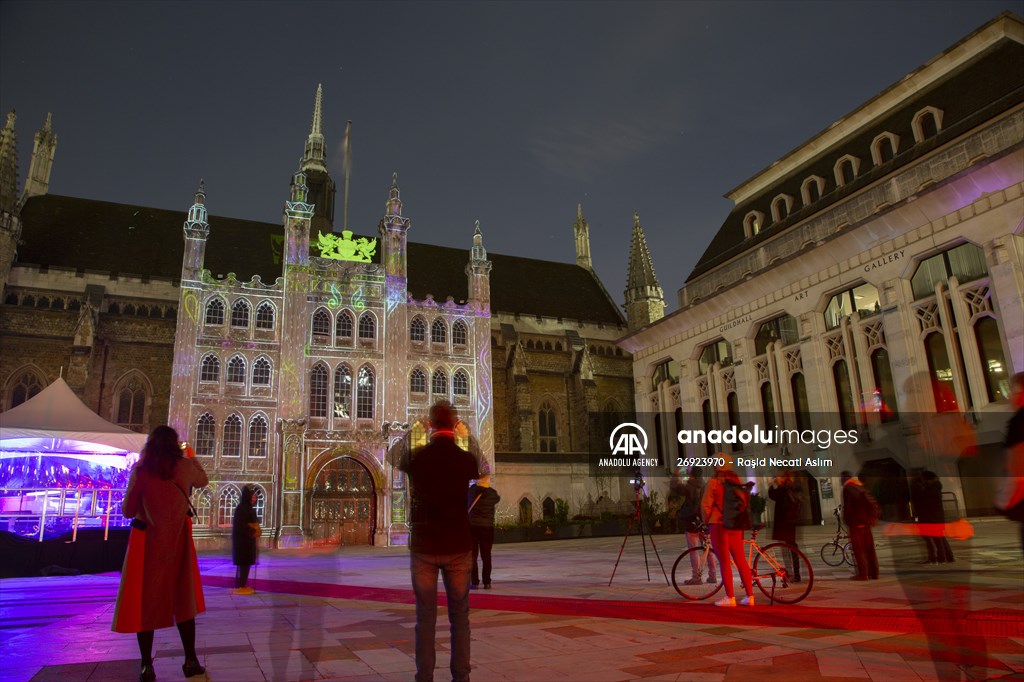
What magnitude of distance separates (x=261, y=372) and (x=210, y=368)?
2.40 m

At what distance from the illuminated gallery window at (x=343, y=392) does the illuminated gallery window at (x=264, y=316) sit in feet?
14.0

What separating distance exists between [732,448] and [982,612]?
90.1ft

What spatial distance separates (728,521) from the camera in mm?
7914

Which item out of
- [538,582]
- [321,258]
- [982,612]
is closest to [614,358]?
[321,258]

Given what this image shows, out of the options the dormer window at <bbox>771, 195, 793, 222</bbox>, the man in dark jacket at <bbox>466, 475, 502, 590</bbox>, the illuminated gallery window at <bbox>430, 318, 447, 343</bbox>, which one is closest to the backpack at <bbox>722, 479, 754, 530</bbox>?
the man in dark jacket at <bbox>466, 475, 502, 590</bbox>

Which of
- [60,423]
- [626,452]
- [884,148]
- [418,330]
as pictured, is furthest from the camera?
[626,452]

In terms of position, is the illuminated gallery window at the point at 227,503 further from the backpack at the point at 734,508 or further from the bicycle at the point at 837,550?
the backpack at the point at 734,508

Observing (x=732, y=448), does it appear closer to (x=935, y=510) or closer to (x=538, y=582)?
(x=935, y=510)

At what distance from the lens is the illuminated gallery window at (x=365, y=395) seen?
34906 millimetres

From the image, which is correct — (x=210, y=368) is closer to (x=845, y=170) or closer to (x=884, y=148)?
(x=845, y=170)

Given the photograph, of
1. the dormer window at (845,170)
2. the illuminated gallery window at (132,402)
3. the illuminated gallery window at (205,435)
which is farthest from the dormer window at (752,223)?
the illuminated gallery window at (132,402)

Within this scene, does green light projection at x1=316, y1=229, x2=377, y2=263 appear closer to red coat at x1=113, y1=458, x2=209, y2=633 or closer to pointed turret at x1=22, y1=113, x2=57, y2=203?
pointed turret at x1=22, y1=113, x2=57, y2=203

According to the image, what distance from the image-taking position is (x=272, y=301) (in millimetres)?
35031

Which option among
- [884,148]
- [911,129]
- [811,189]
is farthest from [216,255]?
[911,129]
